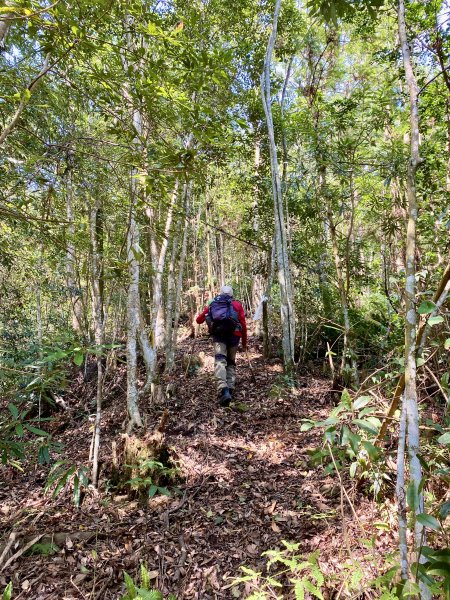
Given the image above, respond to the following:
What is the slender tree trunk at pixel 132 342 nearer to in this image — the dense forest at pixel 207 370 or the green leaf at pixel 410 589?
the dense forest at pixel 207 370

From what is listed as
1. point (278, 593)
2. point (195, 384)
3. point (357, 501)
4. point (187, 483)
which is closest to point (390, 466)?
point (357, 501)

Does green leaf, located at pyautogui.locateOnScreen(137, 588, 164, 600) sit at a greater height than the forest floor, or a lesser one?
greater

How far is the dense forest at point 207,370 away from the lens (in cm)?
229

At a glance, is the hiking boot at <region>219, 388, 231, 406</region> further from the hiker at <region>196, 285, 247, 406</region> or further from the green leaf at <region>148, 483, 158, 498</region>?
the green leaf at <region>148, 483, 158, 498</region>

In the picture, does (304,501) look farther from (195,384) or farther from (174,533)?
(195,384)

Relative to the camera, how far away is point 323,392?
6.70m

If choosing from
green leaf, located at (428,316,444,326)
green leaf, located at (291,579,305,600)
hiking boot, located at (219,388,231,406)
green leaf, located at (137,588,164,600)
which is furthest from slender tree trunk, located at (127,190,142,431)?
green leaf, located at (428,316,444,326)

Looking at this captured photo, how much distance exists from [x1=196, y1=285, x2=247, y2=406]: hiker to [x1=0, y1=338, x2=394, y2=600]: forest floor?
849 mm

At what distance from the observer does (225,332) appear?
672 cm

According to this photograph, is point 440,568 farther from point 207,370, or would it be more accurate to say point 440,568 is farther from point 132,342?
point 207,370

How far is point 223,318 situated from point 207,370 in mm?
2498

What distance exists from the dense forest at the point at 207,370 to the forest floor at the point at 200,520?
0.02 meters

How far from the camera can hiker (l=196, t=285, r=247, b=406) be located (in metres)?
6.59

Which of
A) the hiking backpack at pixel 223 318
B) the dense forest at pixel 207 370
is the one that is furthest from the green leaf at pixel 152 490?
the hiking backpack at pixel 223 318
